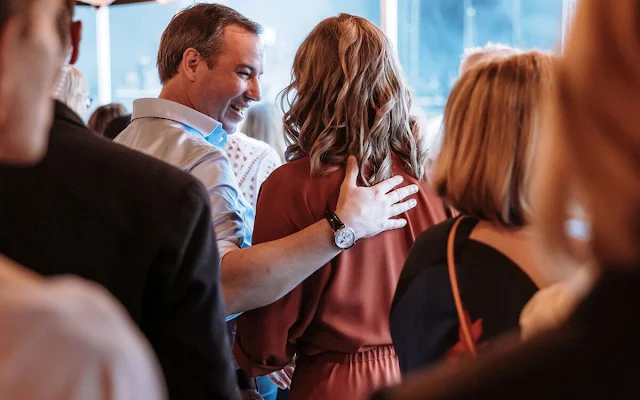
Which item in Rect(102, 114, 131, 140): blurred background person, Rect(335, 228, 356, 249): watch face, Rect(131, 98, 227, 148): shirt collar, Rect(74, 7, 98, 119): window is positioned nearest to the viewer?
Rect(335, 228, 356, 249): watch face

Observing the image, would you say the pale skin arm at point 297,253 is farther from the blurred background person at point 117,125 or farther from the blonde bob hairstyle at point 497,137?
the blurred background person at point 117,125

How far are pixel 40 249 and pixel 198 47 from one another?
1423 mm

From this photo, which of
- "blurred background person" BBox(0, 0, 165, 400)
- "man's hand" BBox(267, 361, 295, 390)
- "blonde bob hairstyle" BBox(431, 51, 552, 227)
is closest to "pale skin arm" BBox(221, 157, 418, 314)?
"man's hand" BBox(267, 361, 295, 390)

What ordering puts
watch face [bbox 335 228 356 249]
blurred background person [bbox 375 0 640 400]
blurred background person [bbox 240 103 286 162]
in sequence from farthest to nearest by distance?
blurred background person [bbox 240 103 286 162] < watch face [bbox 335 228 356 249] < blurred background person [bbox 375 0 640 400]

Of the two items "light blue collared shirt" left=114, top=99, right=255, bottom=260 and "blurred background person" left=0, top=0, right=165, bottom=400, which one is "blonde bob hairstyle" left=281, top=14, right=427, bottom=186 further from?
"blurred background person" left=0, top=0, right=165, bottom=400

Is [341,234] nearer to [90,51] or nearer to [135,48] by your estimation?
[135,48]

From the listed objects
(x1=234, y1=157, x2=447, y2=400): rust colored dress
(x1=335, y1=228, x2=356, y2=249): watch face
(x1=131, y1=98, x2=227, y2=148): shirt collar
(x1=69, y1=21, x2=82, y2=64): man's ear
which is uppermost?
(x1=69, y1=21, x2=82, y2=64): man's ear

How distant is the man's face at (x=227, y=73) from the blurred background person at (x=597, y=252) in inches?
77.9

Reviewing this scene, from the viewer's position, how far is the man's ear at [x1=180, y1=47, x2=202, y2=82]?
8.30ft

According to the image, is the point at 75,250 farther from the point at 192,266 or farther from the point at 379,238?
the point at 379,238

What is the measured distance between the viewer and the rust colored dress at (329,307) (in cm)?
210

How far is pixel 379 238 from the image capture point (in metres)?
2.15

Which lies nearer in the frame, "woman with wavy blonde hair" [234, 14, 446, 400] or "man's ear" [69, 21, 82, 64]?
"man's ear" [69, 21, 82, 64]

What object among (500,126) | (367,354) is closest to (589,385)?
(500,126)
